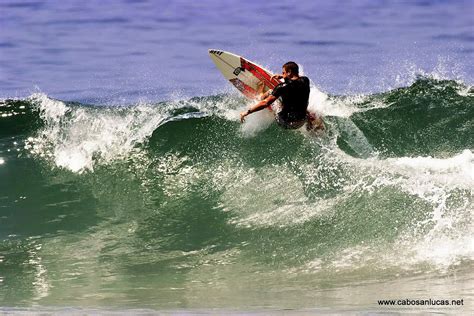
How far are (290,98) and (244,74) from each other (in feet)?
5.28

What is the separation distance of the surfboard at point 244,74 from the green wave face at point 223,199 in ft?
1.09

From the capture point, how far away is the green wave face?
8.81 meters

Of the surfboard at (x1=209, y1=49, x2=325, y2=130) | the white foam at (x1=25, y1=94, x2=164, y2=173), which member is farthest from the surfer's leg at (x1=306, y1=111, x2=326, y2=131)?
the white foam at (x1=25, y1=94, x2=164, y2=173)

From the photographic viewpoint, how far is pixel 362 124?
508 inches

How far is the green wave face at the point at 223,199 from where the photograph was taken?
881 centimetres

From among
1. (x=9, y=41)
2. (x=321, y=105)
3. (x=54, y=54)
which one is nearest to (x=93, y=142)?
(x=321, y=105)

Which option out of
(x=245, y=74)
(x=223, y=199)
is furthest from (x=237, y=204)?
(x=245, y=74)

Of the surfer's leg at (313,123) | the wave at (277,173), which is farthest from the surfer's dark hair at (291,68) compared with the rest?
the wave at (277,173)

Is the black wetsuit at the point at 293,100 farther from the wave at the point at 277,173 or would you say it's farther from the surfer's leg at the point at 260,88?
the surfer's leg at the point at 260,88

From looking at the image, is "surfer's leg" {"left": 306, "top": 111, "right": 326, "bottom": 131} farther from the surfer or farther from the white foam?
the white foam

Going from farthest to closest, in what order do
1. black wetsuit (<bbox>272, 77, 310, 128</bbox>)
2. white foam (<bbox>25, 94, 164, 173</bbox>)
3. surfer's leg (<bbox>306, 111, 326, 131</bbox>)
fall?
white foam (<bbox>25, 94, 164, 173</bbox>), surfer's leg (<bbox>306, 111, 326, 131</bbox>), black wetsuit (<bbox>272, 77, 310, 128</bbox>)

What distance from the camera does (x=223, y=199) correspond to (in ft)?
36.4

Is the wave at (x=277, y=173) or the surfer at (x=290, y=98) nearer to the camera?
the wave at (x=277, y=173)

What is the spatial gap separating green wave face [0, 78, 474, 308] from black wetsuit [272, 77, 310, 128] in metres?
0.57
